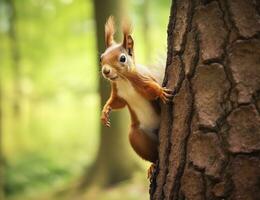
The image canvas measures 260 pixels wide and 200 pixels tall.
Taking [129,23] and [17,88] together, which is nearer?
[129,23]

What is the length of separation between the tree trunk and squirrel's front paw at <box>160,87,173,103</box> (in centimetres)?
1

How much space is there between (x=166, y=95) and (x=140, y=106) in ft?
0.33

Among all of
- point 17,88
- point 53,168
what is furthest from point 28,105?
point 53,168

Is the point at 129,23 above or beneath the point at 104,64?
above

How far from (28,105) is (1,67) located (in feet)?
4.87

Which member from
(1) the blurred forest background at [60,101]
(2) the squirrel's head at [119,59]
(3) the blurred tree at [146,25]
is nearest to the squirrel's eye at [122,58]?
(2) the squirrel's head at [119,59]

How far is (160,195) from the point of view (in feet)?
4.63

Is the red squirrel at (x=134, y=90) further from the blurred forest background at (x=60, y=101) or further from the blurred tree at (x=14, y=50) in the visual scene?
the blurred tree at (x=14, y=50)

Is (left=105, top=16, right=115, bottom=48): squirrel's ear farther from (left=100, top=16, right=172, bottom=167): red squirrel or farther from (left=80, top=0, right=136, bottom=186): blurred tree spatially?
(left=80, top=0, right=136, bottom=186): blurred tree

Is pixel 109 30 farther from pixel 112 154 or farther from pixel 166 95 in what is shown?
pixel 112 154

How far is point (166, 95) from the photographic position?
54.2 inches

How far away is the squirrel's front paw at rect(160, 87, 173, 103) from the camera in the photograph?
4.51 ft

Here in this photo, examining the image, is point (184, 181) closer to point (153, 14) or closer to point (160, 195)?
point (160, 195)

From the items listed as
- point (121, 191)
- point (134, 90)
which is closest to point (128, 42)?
point (134, 90)
